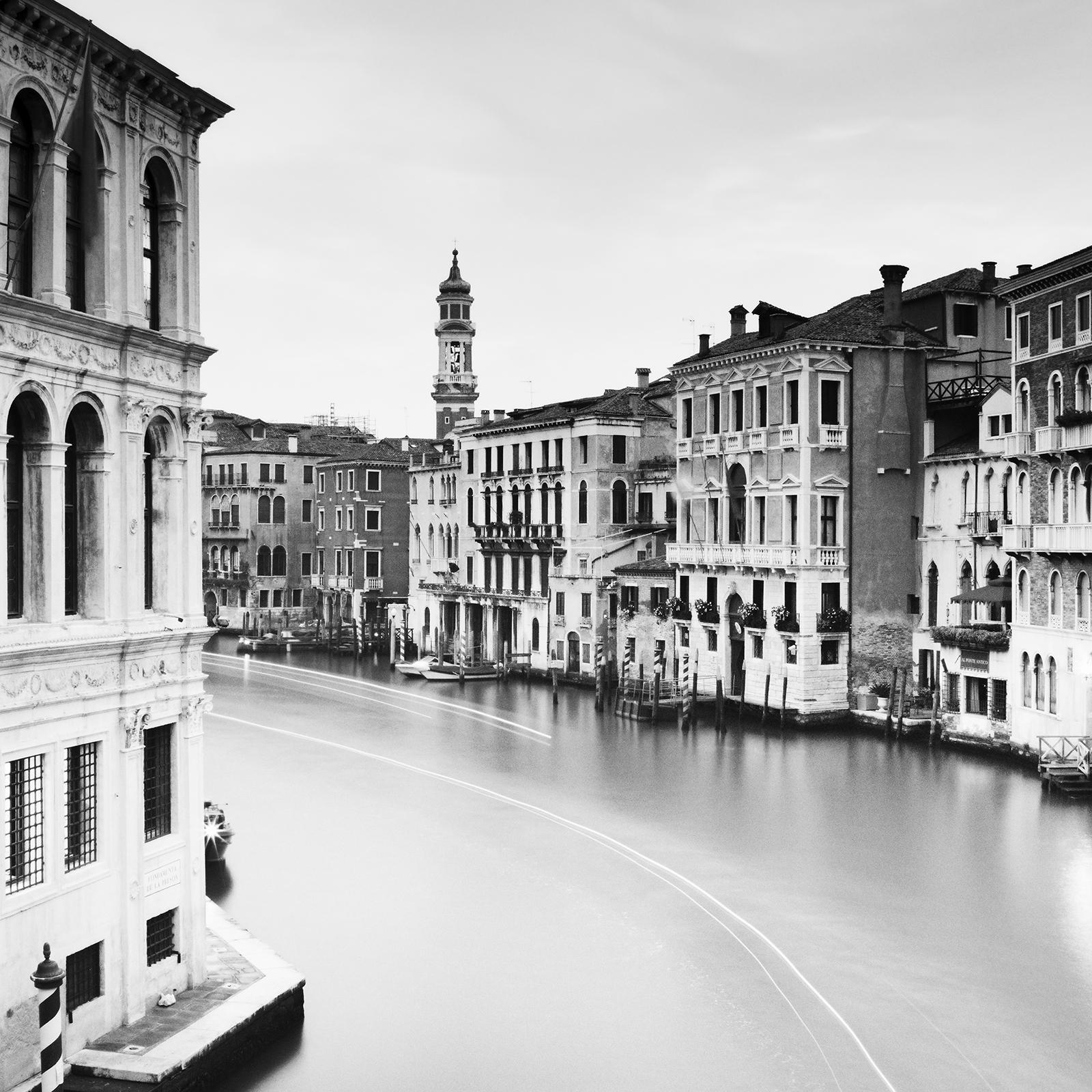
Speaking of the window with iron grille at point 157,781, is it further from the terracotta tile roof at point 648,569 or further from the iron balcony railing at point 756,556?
the terracotta tile roof at point 648,569

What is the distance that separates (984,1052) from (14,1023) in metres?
9.89

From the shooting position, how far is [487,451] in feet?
189

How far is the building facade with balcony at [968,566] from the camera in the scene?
1357 inches

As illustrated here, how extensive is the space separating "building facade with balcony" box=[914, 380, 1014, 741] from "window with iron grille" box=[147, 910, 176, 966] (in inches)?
947

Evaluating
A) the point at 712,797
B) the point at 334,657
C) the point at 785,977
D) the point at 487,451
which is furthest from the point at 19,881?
the point at 334,657

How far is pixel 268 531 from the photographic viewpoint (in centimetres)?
7244

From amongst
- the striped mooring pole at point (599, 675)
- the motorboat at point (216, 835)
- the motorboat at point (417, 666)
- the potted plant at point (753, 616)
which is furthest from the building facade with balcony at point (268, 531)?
the motorboat at point (216, 835)

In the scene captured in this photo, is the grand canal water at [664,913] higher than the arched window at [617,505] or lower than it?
lower

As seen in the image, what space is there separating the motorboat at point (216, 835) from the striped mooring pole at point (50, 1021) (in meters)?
11.3

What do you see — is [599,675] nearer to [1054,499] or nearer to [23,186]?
[1054,499]

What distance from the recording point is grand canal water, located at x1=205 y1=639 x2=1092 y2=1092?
15.1 m

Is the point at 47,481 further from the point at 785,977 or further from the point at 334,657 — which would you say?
the point at 334,657

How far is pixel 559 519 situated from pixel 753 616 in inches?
520

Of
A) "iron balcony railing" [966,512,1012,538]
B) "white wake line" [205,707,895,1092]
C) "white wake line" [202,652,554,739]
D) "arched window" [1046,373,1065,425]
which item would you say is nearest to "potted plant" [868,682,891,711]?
"iron balcony railing" [966,512,1012,538]
